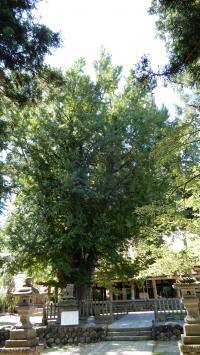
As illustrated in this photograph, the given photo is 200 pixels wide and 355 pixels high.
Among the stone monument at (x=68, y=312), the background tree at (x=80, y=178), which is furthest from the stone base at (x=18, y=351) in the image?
the background tree at (x=80, y=178)

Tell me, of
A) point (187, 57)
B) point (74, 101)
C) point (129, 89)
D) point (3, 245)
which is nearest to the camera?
point (187, 57)

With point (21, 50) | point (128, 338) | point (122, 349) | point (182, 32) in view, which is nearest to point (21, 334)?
point (122, 349)

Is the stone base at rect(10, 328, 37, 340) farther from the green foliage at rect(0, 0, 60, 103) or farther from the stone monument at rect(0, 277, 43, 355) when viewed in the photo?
the green foliage at rect(0, 0, 60, 103)

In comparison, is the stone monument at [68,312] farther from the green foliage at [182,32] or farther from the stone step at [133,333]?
the green foliage at [182,32]

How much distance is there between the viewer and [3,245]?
1686 cm

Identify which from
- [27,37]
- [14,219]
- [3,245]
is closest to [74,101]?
[14,219]

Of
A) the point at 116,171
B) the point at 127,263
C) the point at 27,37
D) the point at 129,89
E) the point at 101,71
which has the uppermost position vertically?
the point at 101,71

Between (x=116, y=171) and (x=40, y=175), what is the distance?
14.7 ft

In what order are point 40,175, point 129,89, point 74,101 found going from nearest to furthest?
1. point 40,175
2. point 74,101
3. point 129,89

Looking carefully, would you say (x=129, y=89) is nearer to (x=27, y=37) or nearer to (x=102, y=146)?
(x=102, y=146)

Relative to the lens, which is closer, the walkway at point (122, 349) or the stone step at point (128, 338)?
the walkway at point (122, 349)

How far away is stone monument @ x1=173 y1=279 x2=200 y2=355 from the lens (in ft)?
23.3

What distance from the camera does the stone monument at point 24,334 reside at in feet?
24.6

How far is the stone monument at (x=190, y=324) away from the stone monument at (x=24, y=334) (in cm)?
351
